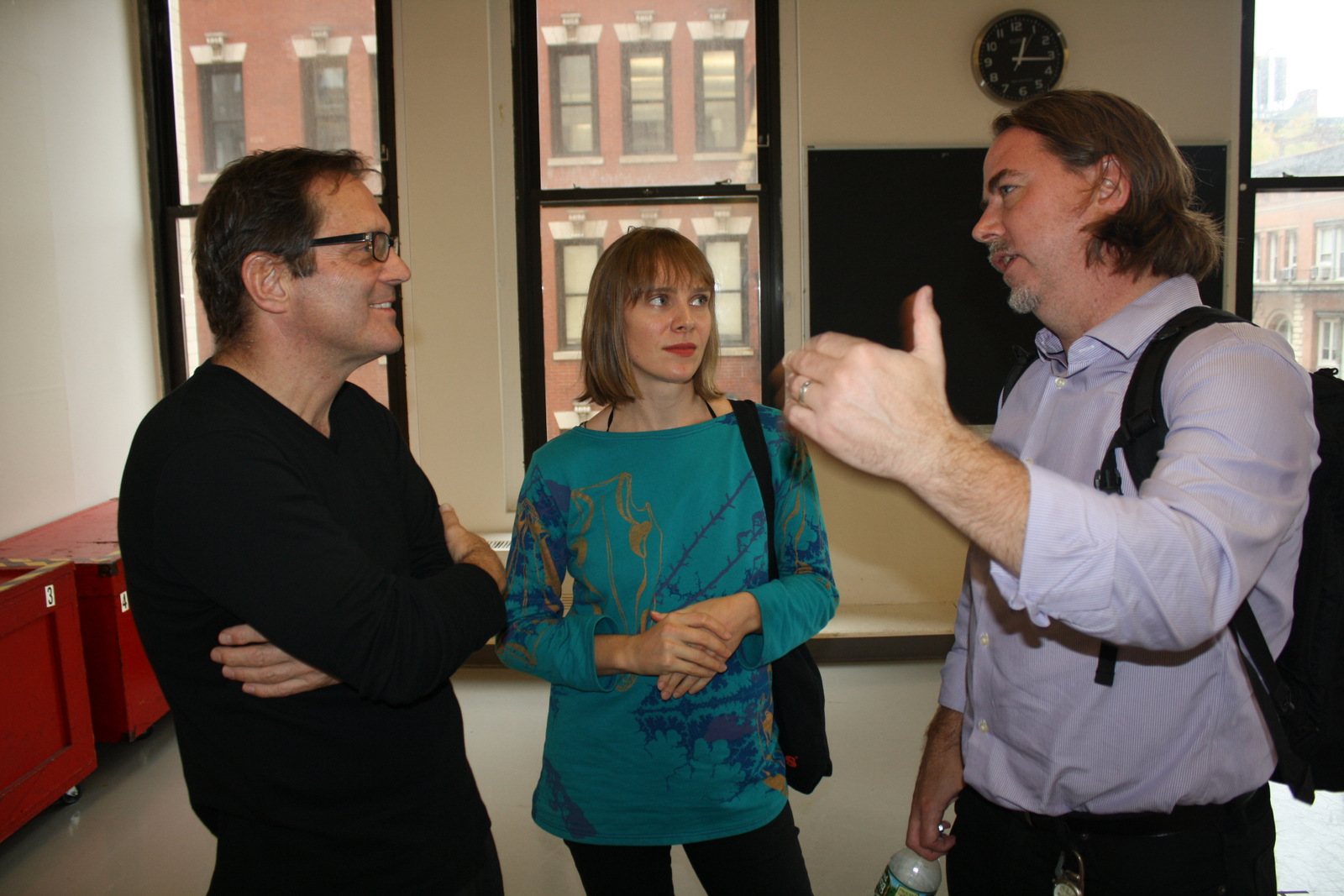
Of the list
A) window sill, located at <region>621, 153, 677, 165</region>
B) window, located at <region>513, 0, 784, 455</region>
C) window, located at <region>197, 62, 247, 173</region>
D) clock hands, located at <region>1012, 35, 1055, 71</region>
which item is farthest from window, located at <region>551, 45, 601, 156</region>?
clock hands, located at <region>1012, 35, 1055, 71</region>

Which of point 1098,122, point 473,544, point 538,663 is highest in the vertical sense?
point 1098,122

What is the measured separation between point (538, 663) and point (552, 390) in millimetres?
2911

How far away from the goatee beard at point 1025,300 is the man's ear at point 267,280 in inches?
43.5

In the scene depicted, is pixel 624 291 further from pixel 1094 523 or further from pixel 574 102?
pixel 574 102

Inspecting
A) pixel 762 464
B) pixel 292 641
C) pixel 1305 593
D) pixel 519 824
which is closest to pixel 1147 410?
pixel 1305 593

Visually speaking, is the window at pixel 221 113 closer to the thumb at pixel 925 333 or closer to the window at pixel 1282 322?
the thumb at pixel 925 333

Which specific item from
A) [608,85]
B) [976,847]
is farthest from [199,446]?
[608,85]

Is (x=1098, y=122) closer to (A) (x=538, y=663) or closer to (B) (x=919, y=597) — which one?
(A) (x=538, y=663)

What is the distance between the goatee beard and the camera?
129 centimetres

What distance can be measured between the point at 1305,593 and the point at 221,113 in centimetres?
481

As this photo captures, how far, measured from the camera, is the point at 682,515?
1.46 m

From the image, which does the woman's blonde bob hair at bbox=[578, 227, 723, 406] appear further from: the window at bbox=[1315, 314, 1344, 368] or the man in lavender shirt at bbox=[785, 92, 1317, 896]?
the window at bbox=[1315, 314, 1344, 368]

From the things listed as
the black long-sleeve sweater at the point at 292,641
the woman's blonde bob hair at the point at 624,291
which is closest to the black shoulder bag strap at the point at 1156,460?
the woman's blonde bob hair at the point at 624,291

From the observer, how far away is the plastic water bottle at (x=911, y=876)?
4.65ft
